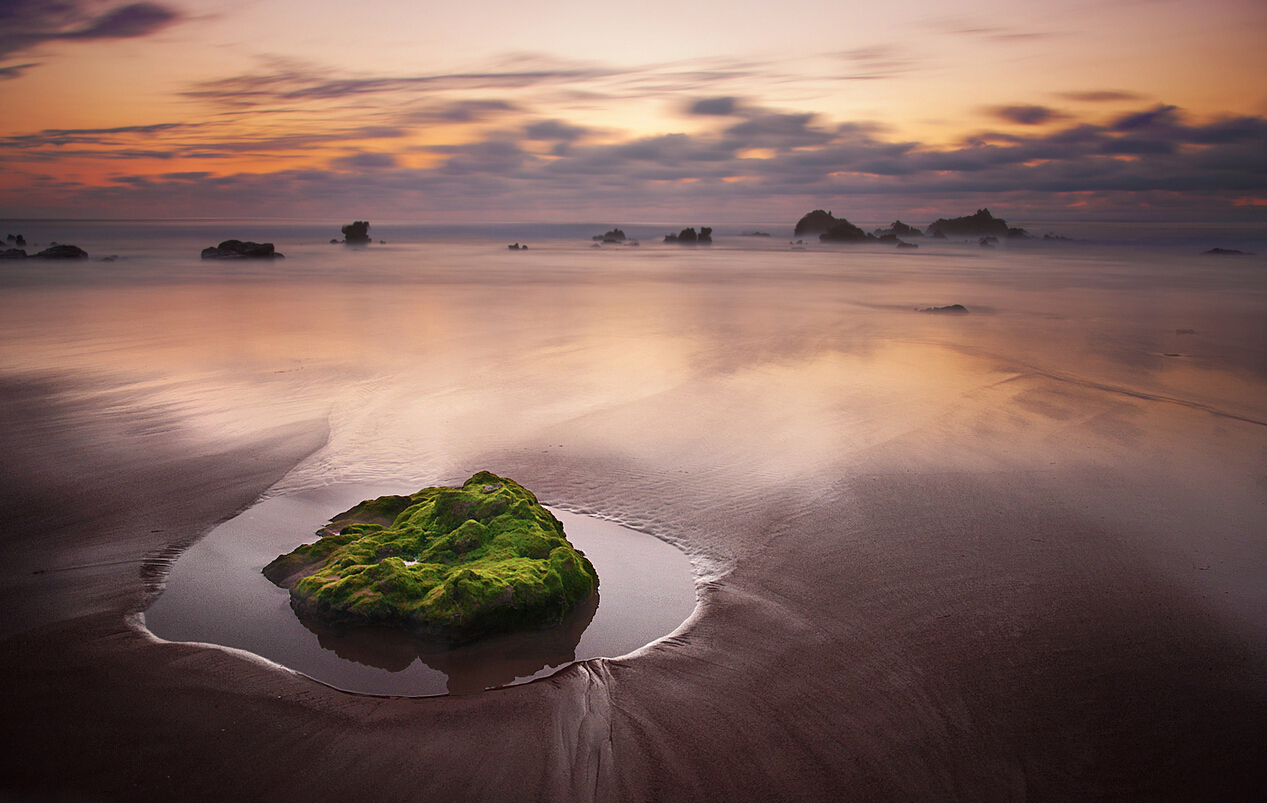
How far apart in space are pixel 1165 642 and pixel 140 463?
7475 millimetres

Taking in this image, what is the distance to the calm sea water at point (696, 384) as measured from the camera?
20.9 ft

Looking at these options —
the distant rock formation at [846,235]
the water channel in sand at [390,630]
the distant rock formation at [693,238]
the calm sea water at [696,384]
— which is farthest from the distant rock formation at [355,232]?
the water channel in sand at [390,630]

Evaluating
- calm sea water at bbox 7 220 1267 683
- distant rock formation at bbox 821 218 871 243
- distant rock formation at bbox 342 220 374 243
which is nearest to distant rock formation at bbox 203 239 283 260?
calm sea water at bbox 7 220 1267 683

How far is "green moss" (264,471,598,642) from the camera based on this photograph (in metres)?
4.01

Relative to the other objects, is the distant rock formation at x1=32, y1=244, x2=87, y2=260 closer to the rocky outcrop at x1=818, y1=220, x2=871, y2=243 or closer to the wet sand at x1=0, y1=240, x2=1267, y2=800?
the wet sand at x1=0, y1=240, x2=1267, y2=800

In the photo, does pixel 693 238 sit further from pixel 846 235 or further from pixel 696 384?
pixel 696 384

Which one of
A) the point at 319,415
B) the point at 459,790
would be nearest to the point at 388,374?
the point at 319,415

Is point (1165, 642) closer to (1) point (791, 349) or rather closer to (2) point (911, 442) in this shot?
(2) point (911, 442)

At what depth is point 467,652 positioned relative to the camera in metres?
3.87

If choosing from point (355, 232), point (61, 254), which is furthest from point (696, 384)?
point (355, 232)

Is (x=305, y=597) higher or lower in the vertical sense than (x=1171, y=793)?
higher

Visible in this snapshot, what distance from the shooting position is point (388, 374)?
10477mm

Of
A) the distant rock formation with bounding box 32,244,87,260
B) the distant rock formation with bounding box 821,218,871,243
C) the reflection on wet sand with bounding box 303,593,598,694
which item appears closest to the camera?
the reflection on wet sand with bounding box 303,593,598,694

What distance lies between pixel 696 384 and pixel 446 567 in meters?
5.96
